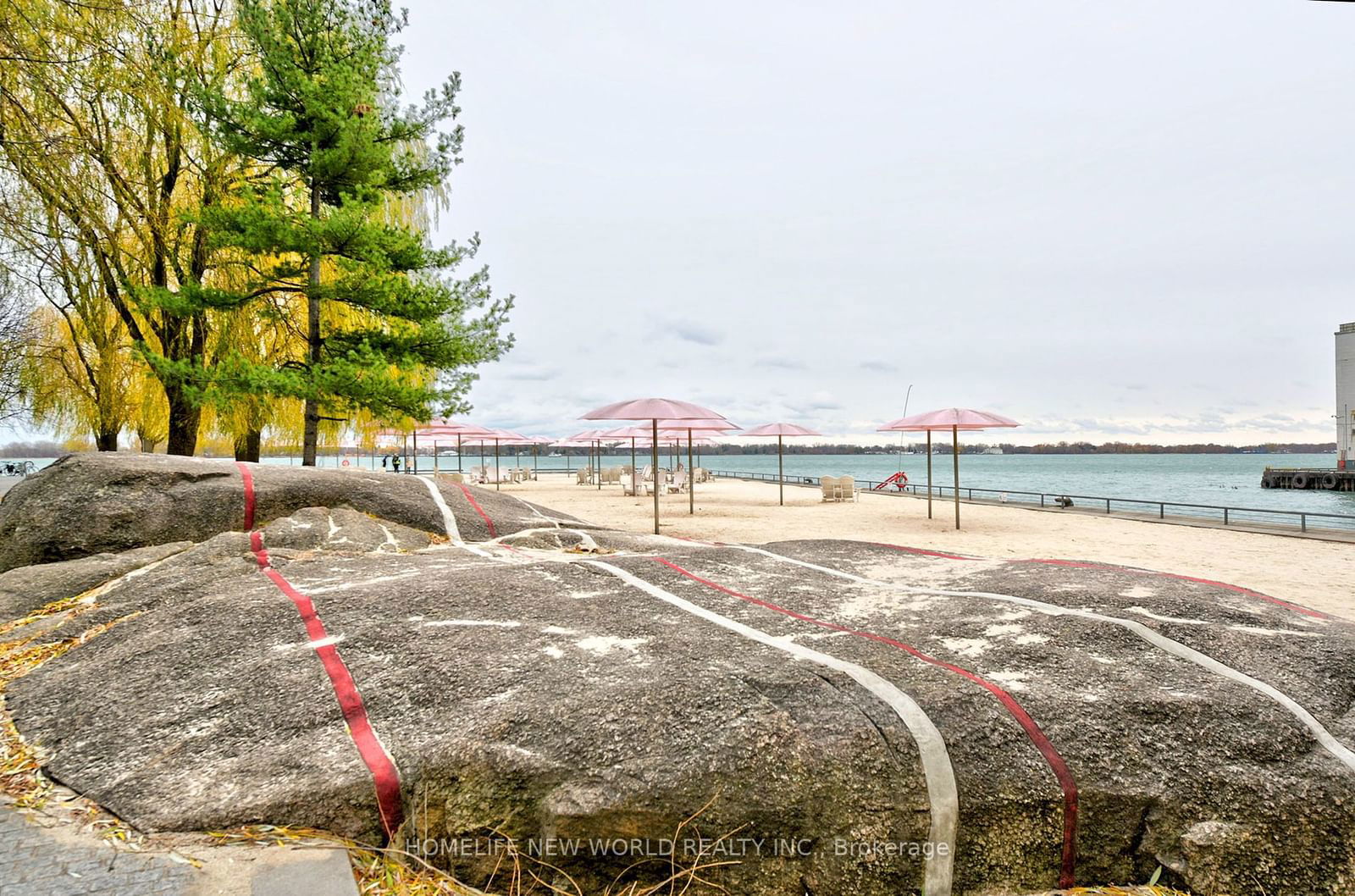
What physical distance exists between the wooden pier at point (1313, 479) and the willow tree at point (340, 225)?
2485 inches

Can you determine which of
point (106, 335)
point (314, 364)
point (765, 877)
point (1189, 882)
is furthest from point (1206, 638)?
point (106, 335)

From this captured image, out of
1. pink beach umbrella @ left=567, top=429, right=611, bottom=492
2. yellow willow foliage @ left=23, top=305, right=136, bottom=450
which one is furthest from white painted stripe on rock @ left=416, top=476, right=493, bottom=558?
pink beach umbrella @ left=567, top=429, right=611, bottom=492

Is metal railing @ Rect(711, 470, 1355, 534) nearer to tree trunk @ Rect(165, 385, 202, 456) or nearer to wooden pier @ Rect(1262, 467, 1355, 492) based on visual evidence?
tree trunk @ Rect(165, 385, 202, 456)

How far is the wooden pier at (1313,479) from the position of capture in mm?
46688

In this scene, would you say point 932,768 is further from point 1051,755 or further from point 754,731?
point 754,731

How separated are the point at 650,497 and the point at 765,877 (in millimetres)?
22456

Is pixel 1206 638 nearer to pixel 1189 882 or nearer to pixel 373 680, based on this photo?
pixel 1189 882

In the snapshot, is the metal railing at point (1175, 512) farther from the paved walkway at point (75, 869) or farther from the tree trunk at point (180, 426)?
the tree trunk at point (180, 426)

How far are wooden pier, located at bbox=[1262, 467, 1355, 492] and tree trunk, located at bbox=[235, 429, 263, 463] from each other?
65467 millimetres

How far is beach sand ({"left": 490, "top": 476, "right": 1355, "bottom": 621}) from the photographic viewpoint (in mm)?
9375

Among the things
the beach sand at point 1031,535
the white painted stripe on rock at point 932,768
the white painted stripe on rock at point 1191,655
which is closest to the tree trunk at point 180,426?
the beach sand at point 1031,535

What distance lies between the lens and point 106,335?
11352mm

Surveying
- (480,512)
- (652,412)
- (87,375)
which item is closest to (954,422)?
(652,412)

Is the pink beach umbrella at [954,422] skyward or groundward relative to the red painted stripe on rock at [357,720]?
skyward
